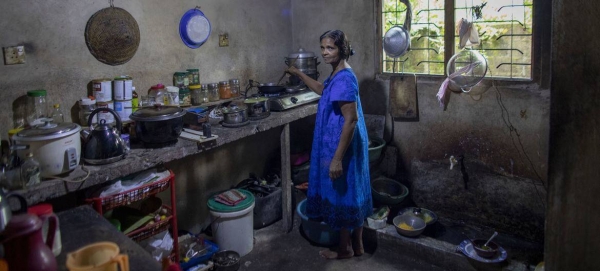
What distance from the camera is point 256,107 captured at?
364cm

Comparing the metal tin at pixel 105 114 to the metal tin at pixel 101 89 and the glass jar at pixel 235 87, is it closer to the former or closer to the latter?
the metal tin at pixel 101 89

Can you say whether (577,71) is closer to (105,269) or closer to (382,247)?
(105,269)

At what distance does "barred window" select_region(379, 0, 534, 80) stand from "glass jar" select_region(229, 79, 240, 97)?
1.42 meters

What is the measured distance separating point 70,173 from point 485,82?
3176 mm

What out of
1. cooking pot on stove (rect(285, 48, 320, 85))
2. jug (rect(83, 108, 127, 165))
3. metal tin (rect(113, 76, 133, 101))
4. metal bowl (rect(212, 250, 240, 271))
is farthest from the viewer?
cooking pot on stove (rect(285, 48, 320, 85))

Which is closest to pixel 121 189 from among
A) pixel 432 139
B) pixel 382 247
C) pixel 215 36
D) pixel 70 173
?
pixel 70 173

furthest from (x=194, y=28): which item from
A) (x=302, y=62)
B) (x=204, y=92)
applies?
(x=302, y=62)

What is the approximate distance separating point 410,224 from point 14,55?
10.4 feet

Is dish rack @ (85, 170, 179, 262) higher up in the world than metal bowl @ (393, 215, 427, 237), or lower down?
higher up

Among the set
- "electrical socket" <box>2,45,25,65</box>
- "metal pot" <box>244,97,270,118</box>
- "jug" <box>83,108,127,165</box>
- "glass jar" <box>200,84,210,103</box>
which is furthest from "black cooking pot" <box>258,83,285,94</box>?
"electrical socket" <box>2,45,25,65</box>

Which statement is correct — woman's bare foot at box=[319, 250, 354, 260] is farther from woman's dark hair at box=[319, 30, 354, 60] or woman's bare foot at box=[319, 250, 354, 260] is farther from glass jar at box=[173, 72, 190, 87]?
glass jar at box=[173, 72, 190, 87]

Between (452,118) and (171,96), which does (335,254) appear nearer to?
(452,118)

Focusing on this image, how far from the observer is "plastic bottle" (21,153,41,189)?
2.20 metres

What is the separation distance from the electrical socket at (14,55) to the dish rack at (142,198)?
1003mm
